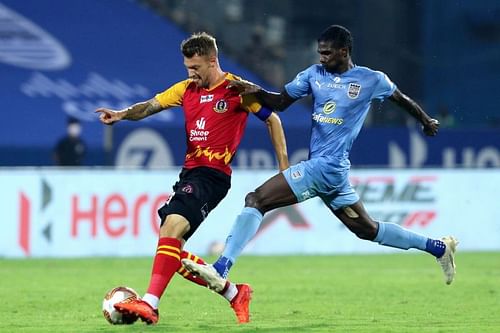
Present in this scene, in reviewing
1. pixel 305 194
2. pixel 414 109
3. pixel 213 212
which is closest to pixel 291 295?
pixel 305 194

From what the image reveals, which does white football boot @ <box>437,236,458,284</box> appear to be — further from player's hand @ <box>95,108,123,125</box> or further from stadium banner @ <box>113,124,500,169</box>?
stadium banner @ <box>113,124,500,169</box>

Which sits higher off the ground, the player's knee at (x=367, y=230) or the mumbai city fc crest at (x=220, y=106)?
the mumbai city fc crest at (x=220, y=106)

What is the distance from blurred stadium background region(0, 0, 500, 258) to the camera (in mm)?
17250

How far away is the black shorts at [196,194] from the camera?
8.92 metres

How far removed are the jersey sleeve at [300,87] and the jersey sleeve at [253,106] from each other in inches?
11.0

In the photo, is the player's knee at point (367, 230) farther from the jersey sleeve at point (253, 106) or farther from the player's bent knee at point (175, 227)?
the player's bent knee at point (175, 227)

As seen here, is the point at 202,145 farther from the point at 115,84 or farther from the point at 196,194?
the point at 115,84

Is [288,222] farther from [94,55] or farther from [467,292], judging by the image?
[94,55]

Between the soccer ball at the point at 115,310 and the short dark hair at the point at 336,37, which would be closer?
the soccer ball at the point at 115,310

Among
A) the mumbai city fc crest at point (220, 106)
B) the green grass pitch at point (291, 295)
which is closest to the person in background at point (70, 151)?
the green grass pitch at point (291, 295)

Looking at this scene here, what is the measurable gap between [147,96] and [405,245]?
14293 millimetres

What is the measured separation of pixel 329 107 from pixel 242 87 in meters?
0.72

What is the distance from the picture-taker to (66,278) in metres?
14.1

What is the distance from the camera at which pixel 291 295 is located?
1198 centimetres
